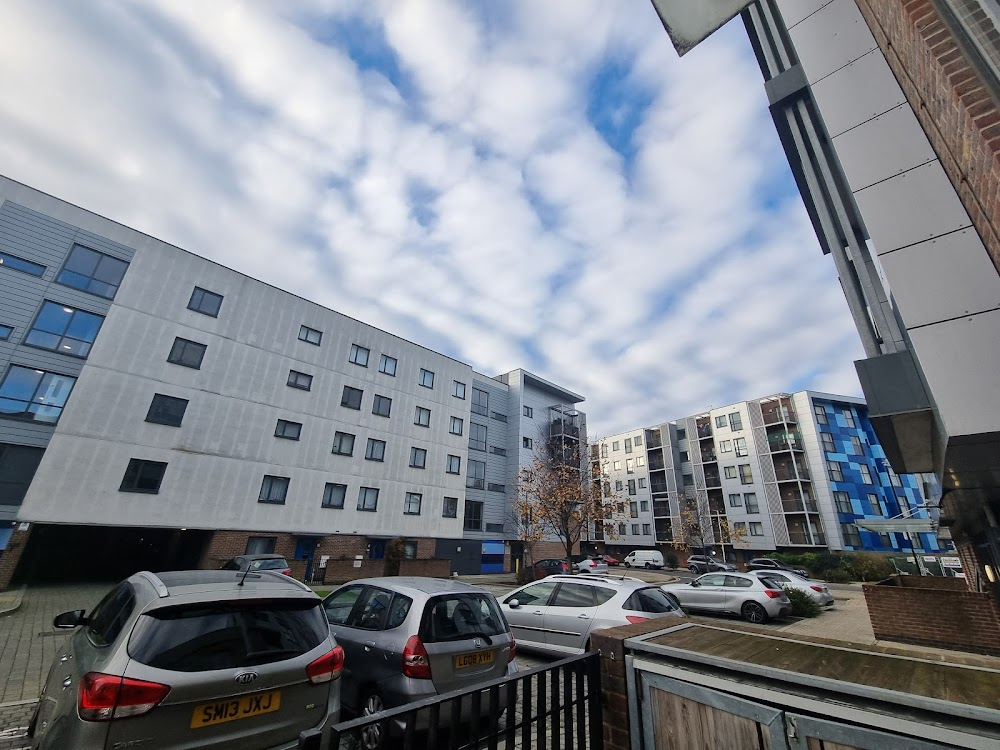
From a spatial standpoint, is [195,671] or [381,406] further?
[381,406]

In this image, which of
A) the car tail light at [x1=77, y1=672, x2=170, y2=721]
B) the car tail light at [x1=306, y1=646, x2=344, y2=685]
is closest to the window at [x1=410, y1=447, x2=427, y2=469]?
the car tail light at [x1=306, y1=646, x2=344, y2=685]

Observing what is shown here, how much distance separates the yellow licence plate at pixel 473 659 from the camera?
4.54 metres

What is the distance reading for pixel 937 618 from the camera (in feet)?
33.1

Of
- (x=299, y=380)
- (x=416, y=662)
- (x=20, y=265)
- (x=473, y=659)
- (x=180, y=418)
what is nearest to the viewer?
(x=416, y=662)

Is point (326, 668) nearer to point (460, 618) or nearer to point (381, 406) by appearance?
point (460, 618)

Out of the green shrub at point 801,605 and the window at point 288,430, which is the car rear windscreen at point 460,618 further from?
the window at point 288,430

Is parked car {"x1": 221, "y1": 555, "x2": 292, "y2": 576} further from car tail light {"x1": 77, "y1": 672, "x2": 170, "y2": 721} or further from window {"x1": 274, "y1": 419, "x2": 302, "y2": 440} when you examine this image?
car tail light {"x1": 77, "y1": 672, "x2": 170, "y2": 721}

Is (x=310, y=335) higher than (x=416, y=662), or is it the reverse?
(x=310, y=335)

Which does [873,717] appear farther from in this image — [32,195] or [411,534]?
[32,195]

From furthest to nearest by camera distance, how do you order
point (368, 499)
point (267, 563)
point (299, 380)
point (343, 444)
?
1. point (368, 499)
2. point (343, 444)
3. point (299, 380)
4. point (267, 563)

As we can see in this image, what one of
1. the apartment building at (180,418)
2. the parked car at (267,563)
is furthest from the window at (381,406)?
the parked car at (267,563)

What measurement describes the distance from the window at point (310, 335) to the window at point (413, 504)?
11.8 metres

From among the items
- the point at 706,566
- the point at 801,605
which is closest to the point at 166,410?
the point at 801,605

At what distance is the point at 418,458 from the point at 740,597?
21.3m
